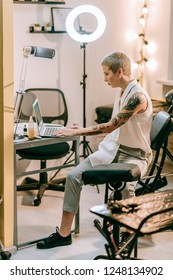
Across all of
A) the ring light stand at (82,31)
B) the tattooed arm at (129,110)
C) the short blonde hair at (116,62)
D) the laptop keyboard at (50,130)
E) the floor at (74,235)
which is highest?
the ring light stand at (82,31)

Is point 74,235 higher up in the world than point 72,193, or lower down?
lower down

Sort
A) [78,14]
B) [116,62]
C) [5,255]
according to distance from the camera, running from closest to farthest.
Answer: [5,255] → [116,62] → [78,14]

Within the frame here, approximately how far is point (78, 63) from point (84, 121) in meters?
0.58

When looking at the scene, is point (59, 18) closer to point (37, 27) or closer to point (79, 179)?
point (37, 27)

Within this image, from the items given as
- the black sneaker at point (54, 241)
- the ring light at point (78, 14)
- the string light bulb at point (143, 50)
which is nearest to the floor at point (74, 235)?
the black sneaker at point (54, 241)

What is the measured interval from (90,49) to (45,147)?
136 centimetres

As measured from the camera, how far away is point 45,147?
14.2 feet

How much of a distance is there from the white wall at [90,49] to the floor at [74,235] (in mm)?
1096

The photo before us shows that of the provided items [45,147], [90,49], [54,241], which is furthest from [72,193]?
[90,49]

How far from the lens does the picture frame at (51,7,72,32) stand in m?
4.89

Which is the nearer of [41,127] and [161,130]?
[161,130]

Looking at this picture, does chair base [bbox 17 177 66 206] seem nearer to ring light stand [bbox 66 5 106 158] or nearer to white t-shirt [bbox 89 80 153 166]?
ring light stand [bbox 66 5 106 158]

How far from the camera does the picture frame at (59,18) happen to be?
4891 millimetres

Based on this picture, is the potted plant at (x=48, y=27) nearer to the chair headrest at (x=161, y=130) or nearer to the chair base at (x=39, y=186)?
the chair base at (x=39, y=186)
